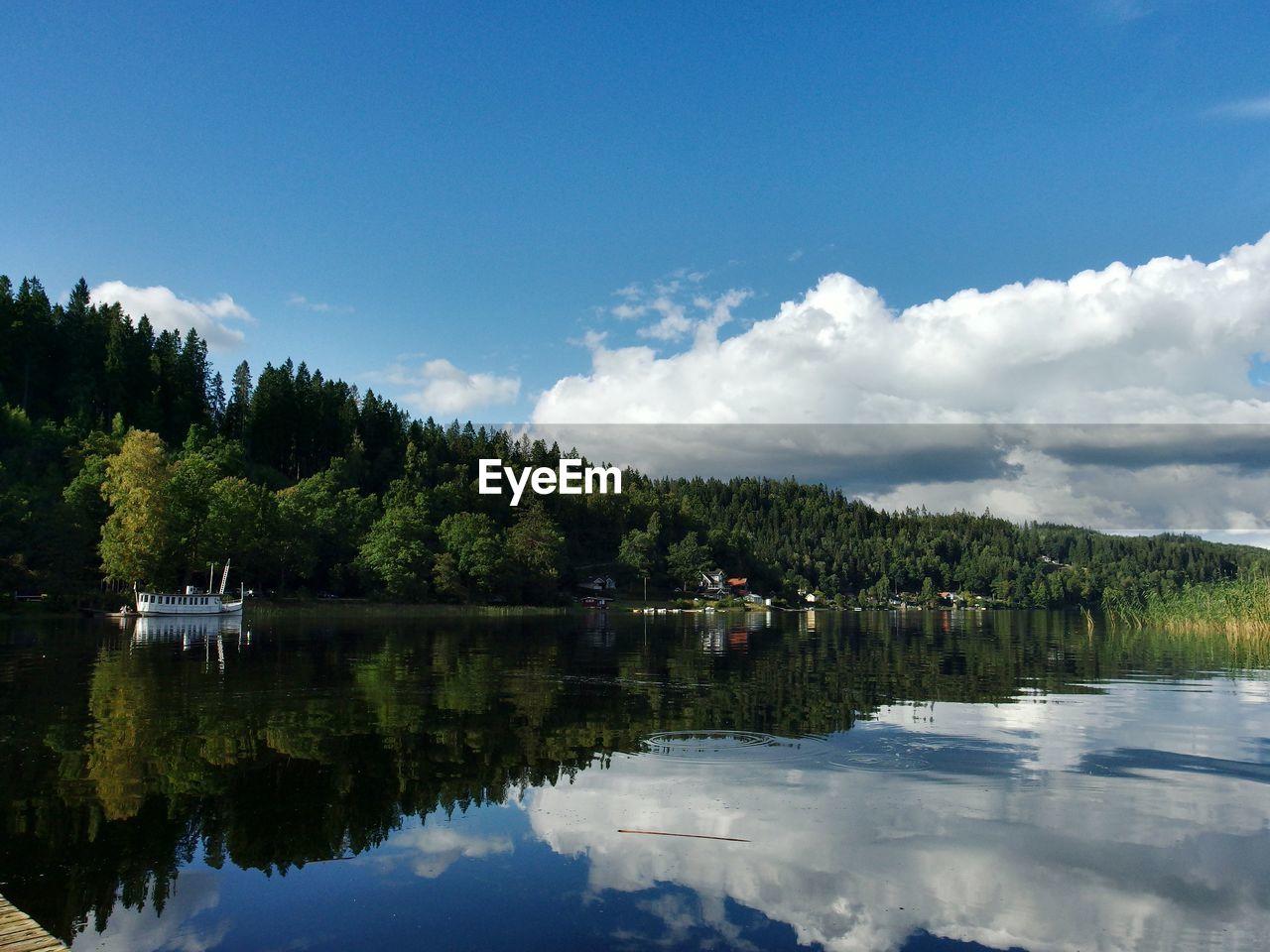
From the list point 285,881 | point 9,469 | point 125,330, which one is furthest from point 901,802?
point 125,330

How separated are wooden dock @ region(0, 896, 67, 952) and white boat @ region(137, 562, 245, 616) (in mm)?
96517

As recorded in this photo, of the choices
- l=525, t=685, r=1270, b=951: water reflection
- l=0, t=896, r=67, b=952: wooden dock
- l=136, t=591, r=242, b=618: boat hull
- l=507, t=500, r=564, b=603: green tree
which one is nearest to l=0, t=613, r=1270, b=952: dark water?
l=525, t=685, r=1270, b=951: water reflection

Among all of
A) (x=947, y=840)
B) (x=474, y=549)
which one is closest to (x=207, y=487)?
(x=474, y=549)

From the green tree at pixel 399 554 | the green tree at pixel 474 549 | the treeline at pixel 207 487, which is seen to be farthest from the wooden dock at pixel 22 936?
the green tree at pixel 474 549

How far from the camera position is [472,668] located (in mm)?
44906

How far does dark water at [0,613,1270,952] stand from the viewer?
1221 centimetres

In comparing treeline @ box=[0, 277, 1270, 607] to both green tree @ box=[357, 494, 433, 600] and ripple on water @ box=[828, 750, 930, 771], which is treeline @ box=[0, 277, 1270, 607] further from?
ripple on water @ box=[828, 750, 930, 771]

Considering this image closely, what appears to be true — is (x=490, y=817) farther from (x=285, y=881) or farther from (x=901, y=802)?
(x=901, y=802)

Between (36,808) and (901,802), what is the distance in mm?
16860

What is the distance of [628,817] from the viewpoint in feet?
55.6

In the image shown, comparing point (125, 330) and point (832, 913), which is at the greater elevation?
point (125, 330)

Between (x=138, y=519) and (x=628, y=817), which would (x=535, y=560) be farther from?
(x=628, y=817)

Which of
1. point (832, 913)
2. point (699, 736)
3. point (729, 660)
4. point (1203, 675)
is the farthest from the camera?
point (729, 660)

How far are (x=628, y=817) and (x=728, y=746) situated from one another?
297 inches
